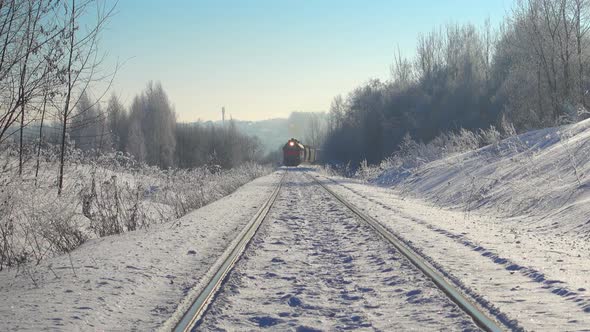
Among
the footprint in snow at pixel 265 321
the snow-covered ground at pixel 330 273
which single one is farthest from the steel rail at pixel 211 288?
the footprint in snow at pixel 265 321

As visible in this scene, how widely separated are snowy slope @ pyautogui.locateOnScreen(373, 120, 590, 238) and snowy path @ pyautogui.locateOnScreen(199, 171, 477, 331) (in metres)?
4.17

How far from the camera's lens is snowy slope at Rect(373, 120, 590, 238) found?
10.6 m

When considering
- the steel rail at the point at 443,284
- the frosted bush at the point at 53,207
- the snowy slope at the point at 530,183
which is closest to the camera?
the steel rail at the point at 443,284

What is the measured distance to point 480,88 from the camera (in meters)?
59.2

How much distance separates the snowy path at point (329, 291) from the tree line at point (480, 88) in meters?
15.6

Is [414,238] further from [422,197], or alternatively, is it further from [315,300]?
[422,197]

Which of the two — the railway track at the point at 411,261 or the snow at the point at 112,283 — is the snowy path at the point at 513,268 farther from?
the snow at the point at 112,283

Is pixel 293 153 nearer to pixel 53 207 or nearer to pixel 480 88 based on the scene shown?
pixel 480 88

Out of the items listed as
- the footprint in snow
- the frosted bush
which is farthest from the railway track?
the frosted bush

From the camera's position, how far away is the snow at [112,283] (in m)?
4.79

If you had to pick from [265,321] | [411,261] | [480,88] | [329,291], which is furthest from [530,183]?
[480,88]

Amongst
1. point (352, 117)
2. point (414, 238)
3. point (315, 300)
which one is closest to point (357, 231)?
point (414, 238)

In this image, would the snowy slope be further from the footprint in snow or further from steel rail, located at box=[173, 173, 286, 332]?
the footprint in snow

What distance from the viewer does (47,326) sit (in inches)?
179
